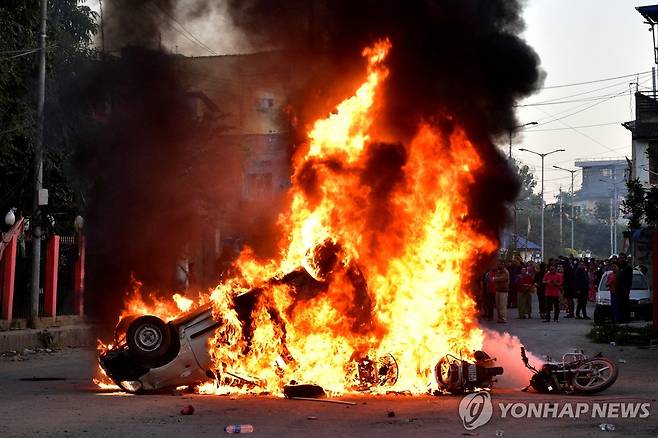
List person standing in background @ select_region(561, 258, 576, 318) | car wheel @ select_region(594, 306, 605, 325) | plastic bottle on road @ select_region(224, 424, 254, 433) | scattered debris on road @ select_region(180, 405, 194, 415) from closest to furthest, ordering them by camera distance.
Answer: plastic bottle on road @ select_region(224, 424, 254, 433)
scattered debris on road @ select_region(180, 405, 194, 415)
car wheel @ select_region(594, 306, 605, 325)
person standing in background @ select_region(561, 258, 576, 318)

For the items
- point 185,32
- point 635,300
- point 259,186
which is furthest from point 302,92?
point 635,300

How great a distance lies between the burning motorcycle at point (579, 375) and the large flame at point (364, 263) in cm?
114

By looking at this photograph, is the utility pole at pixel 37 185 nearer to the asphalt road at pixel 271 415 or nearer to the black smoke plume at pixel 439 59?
the asphalt road at pixel 271 415

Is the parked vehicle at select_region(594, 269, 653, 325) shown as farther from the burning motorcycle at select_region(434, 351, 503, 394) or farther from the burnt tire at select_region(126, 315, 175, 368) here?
the burnt tire at select_region(126, 315, 175, 368)

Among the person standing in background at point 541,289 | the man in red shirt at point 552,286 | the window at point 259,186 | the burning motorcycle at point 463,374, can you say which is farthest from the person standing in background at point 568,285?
the burning motorcycle at point 463,374

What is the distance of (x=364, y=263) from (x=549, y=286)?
1577 cm

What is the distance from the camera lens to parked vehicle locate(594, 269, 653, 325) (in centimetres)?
2673

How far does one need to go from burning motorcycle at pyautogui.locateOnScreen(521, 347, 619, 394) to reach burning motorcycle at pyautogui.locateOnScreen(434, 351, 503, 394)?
2.25 ft

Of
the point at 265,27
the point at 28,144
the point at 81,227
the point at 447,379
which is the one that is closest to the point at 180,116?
the point at 265,27

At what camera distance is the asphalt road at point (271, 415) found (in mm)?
8789

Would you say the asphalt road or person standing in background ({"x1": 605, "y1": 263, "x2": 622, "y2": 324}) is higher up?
person standing in background ({"x1": 605, "y1": 263, "x2": 622, "y2": 324})

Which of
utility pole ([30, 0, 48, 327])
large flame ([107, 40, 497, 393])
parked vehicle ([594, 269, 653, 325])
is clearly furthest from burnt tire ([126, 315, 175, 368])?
parked vehicle ([594, 269, 653, 325])

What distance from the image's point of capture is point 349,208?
40.0ft

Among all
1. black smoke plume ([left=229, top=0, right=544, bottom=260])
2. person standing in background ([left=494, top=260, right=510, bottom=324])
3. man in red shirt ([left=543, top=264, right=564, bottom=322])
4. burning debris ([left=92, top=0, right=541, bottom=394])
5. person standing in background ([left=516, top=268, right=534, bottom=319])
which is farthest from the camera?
person standing in background ([left=516, top=268, right=534, bottom=319])
